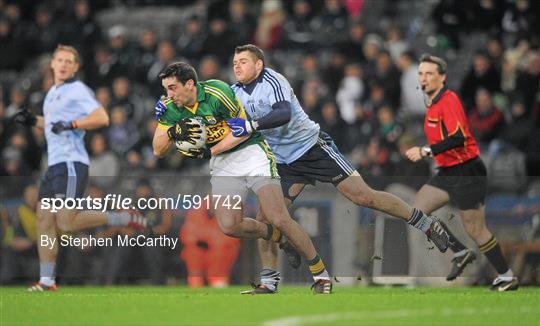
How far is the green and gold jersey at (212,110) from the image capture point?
1257 cm

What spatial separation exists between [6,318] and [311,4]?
41.4 feet

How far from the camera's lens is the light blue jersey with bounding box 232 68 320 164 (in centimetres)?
1286

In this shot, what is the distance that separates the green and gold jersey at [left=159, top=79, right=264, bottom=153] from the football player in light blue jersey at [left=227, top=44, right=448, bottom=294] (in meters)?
0.37

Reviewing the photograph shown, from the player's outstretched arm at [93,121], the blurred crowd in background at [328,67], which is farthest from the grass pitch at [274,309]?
the blurred crowd in background at [328,67]

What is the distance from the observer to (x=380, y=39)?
840 inches

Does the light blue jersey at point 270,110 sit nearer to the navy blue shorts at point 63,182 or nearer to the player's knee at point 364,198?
the player's knee at point 364,198

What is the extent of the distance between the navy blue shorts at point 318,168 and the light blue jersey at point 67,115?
2358 mm

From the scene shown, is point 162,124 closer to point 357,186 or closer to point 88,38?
point 357,186

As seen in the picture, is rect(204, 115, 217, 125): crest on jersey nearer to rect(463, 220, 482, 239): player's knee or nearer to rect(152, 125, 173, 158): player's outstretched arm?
rect(152, 125, 173, 158): player's outstretched arm

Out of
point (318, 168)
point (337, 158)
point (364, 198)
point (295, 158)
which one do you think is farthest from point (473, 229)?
point (295, 158)

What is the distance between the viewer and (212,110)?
496 inches

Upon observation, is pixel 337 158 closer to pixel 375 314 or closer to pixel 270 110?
pixel 270 110

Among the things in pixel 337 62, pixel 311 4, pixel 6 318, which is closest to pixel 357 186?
pixel 6 318

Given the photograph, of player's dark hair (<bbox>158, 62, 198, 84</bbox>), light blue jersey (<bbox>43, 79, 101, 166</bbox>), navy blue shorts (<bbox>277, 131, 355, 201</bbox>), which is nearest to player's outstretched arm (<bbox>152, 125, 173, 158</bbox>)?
player's dark hair (<bbox>158, 62, 198, 84</bbox>)
